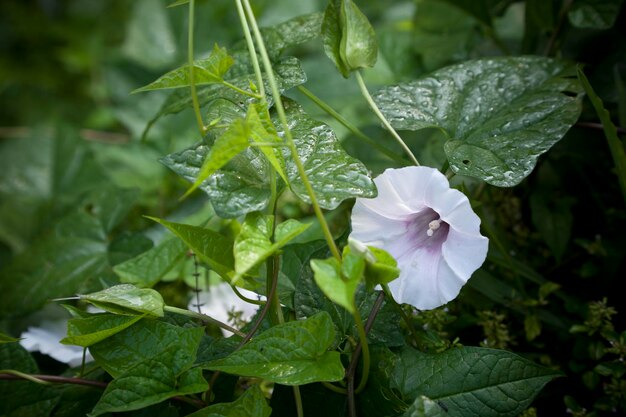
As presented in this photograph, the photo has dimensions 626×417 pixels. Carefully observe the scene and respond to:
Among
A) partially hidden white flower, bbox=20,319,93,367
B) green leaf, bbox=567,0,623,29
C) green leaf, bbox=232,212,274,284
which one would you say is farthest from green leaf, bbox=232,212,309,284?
green leaf, bbox=567,0,623,29

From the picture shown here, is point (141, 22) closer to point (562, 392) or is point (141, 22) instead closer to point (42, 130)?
point (42, 130)

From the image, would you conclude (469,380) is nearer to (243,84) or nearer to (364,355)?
(364,355)

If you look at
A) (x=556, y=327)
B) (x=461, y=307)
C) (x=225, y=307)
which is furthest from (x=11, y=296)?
(x=556, y=327)

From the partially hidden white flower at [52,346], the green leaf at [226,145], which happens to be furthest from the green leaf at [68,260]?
the green leaf at [226,145]

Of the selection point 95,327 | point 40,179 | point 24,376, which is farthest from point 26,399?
point 40,179

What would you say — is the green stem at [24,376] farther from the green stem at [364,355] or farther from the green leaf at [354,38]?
the green leaf at [354,38]
